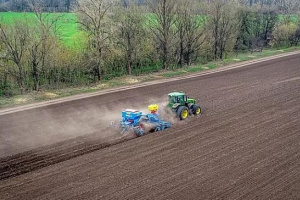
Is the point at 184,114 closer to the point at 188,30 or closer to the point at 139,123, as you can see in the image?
the point at 139,123

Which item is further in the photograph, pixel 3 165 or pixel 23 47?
pixel 23 47

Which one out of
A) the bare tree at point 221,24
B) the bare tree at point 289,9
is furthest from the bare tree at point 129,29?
the bare tree at point 289,9

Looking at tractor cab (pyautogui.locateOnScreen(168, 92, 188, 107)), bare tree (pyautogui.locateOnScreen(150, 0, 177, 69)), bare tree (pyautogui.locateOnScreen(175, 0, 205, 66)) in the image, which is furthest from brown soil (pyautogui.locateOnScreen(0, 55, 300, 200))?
bare tree (pyautogui.locateOnScreen(175, 0, 205, 66))

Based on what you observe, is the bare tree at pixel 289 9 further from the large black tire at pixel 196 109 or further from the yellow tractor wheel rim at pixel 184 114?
the yellow tractor wheel rim at pixel 184 114

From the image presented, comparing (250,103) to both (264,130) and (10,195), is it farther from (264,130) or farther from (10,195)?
(10,195)

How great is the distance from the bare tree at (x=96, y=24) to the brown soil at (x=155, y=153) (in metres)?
8.53

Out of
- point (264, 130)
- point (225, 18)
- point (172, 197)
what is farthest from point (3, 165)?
point (225, 18)

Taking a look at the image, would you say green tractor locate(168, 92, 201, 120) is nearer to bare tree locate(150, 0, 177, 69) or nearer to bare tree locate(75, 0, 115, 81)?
bare tree locate(75, 0, 115, 81)

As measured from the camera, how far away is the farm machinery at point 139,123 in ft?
62.0

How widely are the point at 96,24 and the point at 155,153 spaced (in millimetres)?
19950

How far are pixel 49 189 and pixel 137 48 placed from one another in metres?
25.6

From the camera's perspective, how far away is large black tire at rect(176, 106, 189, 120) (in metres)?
20.8

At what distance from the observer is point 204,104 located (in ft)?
80.7

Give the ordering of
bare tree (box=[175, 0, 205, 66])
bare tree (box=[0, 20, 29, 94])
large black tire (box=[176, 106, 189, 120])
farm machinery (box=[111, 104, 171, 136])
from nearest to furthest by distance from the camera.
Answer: farm machinery (box=[111, 104, 171, 136]) → large black tire (box=[176, 106, 189, 120]) → bare tree (box=[0, 20, 29, 94]) → bare tree (box=[175, 0, 205, 66])
